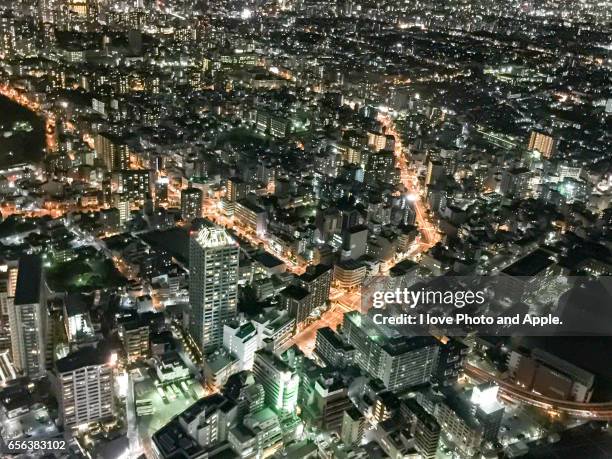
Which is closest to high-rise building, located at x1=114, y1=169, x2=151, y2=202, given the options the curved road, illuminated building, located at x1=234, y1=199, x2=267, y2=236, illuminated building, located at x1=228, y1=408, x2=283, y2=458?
illuminated building, located at x1=234, y1=199, x2=267, y2=236

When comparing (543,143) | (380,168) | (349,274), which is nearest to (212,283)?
(349,274)

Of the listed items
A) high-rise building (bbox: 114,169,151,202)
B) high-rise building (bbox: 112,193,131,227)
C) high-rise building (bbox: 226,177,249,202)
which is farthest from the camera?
high-rise building (bbox: 226,177,249,202)

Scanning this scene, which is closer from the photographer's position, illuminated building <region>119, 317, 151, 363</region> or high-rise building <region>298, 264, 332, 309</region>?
illuminated building <region>119, 317, 151, 363</region>

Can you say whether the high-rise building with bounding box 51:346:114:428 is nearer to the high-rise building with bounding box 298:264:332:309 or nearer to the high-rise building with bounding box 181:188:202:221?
the high-rise building with bounding box 298:264:332:309

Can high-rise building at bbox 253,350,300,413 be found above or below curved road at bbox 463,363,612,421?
above

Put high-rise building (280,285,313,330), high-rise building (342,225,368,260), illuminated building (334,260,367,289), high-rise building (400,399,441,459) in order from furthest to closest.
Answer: high-rise building (342,225,368,260) → illuminated building (334,260,367,289) → high-rise building (280,285,313,330) → high-rise building (400,399,441,459)

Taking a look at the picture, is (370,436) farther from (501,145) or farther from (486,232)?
(501,145)

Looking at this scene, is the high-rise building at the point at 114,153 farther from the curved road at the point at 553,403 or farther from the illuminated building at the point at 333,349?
the curved road at the point at 553,403
